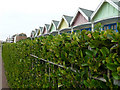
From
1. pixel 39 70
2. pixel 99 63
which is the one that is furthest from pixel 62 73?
pixel 39 70

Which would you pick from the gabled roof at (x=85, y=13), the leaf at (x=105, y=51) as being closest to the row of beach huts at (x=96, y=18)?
the gabled roof at (x=85, y=13)

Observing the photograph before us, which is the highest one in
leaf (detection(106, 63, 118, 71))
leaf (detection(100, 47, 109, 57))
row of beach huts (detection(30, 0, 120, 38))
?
row of beach huts (detection(30, 0, 120, 38))

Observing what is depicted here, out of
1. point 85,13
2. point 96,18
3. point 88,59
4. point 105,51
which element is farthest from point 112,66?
point 85,13

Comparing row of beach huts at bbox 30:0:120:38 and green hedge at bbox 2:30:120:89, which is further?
row of beach huts at bbox 30:0:120:38

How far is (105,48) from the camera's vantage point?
3.78ft

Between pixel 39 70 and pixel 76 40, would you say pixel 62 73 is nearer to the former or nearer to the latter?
pixel 76 40

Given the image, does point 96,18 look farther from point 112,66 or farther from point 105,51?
point 112,66

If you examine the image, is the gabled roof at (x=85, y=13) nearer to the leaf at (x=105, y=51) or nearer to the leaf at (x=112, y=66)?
the leaf at (x=105, y=51)

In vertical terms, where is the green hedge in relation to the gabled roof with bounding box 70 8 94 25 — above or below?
below

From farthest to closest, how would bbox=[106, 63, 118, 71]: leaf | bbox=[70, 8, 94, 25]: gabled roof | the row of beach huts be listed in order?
bbox=[70, 8, 94, 25]: gabled roof < the row of beach huts < bbox=[106, 63, 118, 71]: leaf

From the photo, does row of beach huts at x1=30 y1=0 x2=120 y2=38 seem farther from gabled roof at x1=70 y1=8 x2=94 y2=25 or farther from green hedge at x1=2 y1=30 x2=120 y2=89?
green hedge at x1=2 y1=30 x2=120 y2=89

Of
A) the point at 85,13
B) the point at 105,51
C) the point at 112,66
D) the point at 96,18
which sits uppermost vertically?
the point at 85,13

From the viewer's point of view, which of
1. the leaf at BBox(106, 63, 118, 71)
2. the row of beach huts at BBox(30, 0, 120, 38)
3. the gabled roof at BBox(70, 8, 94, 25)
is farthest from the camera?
the gabled roof at BBox(70, 8, 94, 25)

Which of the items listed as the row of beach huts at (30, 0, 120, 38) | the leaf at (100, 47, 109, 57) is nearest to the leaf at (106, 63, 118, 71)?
the leaf at (100, 47, 109, 57)
